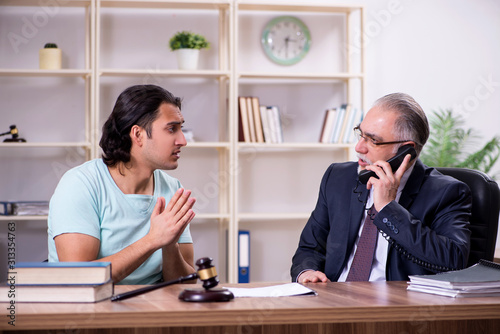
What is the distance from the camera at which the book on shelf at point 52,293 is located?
125 cm

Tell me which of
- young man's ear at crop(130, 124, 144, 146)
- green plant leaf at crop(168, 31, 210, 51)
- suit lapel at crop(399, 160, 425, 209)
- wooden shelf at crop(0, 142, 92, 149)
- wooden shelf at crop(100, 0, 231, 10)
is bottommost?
suit lapel at crop(399, 160, 425, 209)

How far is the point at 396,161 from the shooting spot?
75.2 inches

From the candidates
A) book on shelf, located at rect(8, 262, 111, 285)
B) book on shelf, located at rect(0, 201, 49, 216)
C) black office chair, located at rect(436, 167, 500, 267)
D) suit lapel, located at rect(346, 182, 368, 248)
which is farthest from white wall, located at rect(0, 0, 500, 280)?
book on shelf, located at rect(8, 262, 111, 285)

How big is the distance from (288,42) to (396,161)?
250 centimetres

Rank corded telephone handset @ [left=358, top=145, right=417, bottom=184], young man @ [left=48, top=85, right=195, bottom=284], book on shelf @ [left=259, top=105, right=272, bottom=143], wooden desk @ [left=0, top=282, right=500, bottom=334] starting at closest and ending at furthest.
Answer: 1. wooden desk @ [left=0, top=282, right=500, bottom=334]
2. young man @ [left=48, top=85, right=195, bottom=284]
3. corded telephone handset @ [left=358, top=145, right=417, bottom=184]
4. book on shelf @ [left=259, top=105, right=272, bottom=143]

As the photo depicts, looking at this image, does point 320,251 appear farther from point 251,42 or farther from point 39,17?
point 39,17

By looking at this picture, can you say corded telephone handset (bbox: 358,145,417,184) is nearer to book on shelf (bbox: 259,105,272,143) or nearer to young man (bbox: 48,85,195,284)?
young man (bbox: 48,85,195,284)

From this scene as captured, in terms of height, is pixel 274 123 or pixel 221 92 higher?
pixel 221 92

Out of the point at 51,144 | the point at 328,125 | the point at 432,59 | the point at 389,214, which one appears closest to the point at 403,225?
the point at 389,214

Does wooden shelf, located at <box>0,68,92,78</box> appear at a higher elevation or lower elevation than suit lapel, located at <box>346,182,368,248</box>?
higher

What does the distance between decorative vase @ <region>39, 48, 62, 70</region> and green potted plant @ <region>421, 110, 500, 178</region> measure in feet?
8.63

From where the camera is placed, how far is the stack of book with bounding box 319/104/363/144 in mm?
3969

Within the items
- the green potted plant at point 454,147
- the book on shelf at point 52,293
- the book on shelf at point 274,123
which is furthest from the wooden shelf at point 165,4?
the book on shelf at point 52,293

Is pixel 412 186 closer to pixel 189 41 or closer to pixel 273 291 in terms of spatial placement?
pixel 273 291
